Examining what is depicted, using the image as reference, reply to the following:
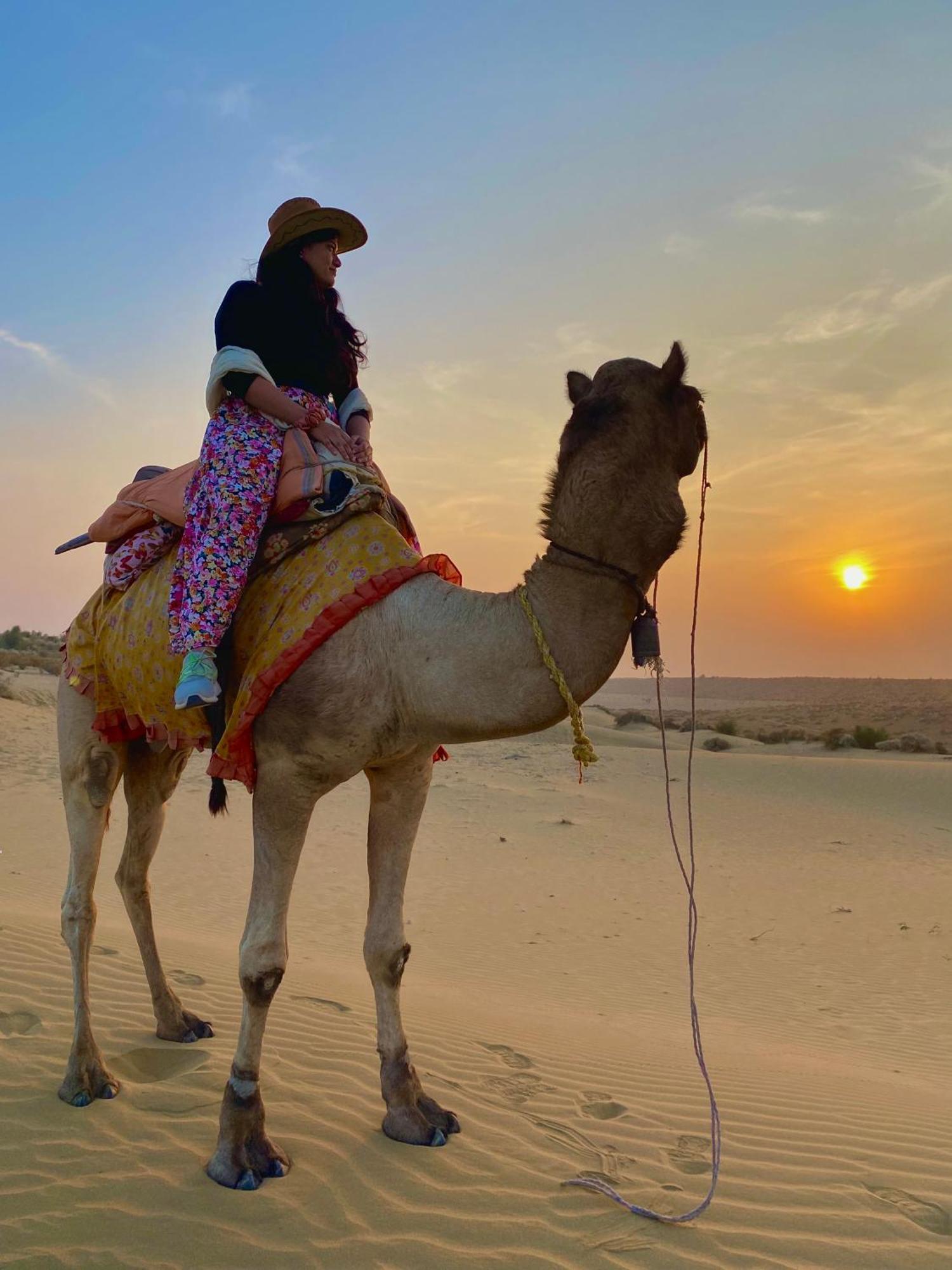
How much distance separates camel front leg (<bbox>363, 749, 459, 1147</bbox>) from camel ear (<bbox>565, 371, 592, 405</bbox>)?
1673mm

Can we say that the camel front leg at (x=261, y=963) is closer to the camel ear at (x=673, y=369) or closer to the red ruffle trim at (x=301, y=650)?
the red ruffle trim at (x=301, y=650)

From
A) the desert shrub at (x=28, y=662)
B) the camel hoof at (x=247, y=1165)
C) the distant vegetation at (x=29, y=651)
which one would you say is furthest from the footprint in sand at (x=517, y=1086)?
the desert shrub at (x=28, y=662)

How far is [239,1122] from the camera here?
3.70 metres

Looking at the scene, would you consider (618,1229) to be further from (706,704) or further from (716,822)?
(706,704)

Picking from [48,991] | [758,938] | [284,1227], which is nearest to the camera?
[284,1227]

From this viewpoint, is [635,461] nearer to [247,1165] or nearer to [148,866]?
[247,1165]

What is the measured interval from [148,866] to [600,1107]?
276cm

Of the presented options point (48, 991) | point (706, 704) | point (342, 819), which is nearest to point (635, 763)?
point (342, 819)

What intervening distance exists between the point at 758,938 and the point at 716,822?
8.45 m

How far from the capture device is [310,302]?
13.8ft

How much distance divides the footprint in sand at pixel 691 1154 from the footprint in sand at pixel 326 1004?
8.72ft

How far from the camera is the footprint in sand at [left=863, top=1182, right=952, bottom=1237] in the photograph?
3.70 metres

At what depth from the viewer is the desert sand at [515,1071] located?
345cm

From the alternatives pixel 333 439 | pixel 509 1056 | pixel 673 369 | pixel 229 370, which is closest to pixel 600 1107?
pixel 509 1056
